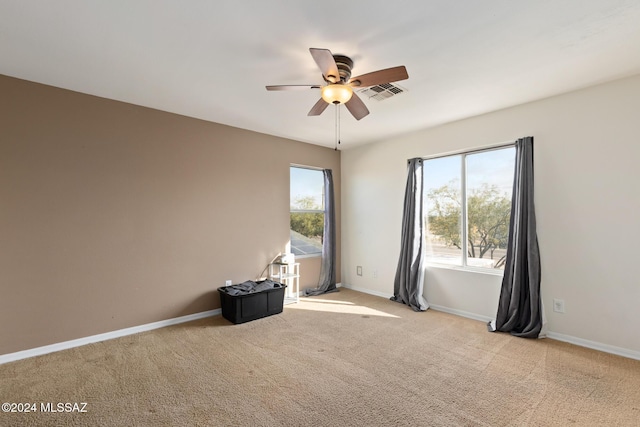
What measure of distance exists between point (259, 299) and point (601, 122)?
13.5 feet

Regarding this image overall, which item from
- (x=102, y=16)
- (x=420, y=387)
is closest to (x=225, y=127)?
(x=102, y=16)

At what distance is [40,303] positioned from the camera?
2.79m

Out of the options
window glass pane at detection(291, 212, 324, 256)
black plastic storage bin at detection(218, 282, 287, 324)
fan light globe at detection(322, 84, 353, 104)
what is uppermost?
fan light globe at detection(322, 84, 353, 104)

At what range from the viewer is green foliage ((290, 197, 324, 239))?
16.1ft

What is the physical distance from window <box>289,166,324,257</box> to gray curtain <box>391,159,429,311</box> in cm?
149

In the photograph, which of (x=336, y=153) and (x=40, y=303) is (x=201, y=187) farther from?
(x=336, y=153)

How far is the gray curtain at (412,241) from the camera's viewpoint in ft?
13.9

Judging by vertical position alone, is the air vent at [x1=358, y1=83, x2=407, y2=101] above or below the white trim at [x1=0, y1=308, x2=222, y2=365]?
above

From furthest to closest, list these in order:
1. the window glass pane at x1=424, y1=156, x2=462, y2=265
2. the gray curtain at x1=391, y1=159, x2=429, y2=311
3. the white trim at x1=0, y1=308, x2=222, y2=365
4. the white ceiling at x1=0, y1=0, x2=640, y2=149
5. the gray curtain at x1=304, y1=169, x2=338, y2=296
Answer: the gray curtain at x1=304, y1=169, x2=338, y2=296 < the gray curtain at x1=391, y1=159, x2=429, y2=311 < the window glass pane at x1=424, y1=156, x2=462, y2=265 < the white trim at x1=0, y1=308, x2=222, y2=365 < the white ceiling at x1=0, y1=0, x2=640, y2=149

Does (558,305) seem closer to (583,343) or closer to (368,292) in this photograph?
(583,343)

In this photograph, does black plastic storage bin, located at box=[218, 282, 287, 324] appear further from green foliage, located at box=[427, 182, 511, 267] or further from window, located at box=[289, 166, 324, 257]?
green foliage, located at box=[427, 182, 511, 267]

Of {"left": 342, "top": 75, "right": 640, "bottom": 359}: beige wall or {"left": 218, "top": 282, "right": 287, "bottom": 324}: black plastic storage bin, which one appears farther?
{"left": 218, "top": 282, "right": 287, "bottom": 324}: black plastic storage bin

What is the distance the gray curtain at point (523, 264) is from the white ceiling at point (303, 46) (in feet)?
2.65

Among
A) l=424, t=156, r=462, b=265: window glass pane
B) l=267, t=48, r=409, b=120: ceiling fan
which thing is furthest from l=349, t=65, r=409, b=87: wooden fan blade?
l=424, t=156, r=462, b=265: window glass pane
